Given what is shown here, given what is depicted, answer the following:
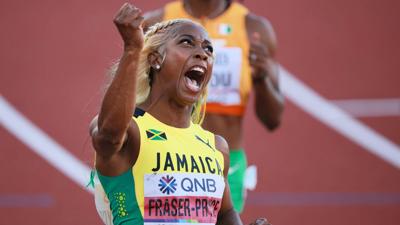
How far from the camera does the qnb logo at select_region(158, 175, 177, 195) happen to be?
3422mm

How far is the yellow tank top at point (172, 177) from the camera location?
3418 millimetres

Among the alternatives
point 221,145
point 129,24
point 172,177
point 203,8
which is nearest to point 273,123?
point 203,8

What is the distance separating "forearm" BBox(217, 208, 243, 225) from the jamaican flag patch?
50cm

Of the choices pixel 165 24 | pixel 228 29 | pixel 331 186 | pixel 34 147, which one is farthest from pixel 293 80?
pixel 165 24

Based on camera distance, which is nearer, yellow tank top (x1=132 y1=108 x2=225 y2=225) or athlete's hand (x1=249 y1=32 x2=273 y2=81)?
yellow tank top (x1=132 y1=108 x2=225 y2=225)

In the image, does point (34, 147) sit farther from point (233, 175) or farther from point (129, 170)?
point (129, 170)

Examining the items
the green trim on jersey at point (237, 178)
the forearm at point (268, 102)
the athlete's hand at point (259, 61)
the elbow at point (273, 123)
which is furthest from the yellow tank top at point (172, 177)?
the elbow at point (273, 123)

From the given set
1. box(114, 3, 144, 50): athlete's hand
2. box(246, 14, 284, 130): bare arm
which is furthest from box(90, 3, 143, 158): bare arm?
box(246, 14, 284, 130): bare arm

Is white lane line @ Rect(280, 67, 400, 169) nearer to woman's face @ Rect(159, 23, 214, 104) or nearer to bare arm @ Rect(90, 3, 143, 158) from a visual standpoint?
woman's face @ Rect(159, 23, 214, 104)

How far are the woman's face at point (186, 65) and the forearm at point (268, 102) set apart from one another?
2.49 metres

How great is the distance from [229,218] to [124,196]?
551mm

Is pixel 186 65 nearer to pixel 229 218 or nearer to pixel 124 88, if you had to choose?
pixel 124 88

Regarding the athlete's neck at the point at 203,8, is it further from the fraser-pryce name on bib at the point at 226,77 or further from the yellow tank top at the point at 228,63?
the fraser-pryce name on bib at the point at 226,77

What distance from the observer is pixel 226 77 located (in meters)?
6.14
